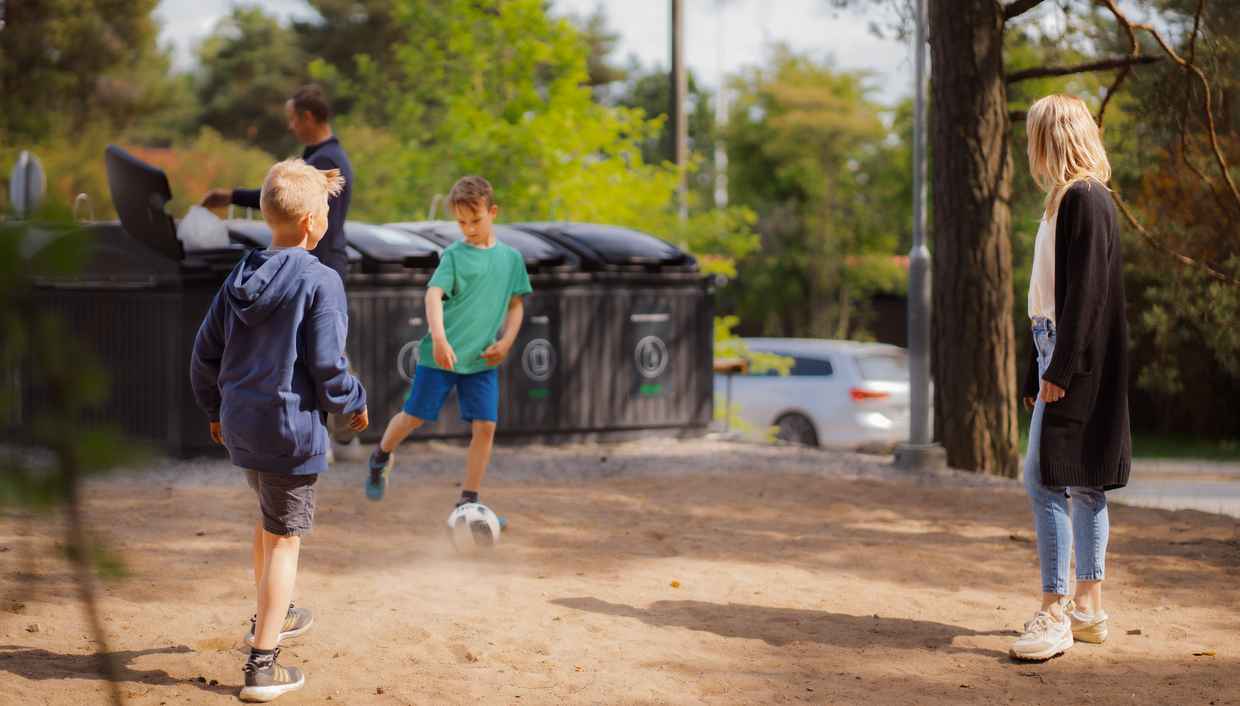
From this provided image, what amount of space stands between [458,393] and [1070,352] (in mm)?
2992

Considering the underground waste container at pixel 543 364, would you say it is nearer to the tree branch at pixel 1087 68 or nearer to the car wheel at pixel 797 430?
the tree branch at pixel 1087 68

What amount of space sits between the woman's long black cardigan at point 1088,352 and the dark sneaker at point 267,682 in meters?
2.43

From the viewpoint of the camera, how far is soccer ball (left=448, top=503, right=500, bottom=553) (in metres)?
6.52

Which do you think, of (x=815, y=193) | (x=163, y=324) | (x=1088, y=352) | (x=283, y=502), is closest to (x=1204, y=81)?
(x=1088, y=352)

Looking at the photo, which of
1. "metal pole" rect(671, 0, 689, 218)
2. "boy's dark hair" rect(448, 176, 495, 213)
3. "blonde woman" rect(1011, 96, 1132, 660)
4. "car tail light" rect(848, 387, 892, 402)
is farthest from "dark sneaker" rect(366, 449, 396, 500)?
"metal pole" rect(671, 0, 689, 218)

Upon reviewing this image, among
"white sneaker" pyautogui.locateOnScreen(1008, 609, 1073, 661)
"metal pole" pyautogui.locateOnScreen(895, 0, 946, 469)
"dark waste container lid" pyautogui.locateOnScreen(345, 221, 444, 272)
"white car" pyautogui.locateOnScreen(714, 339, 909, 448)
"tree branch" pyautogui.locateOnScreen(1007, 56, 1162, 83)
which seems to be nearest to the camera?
"white sneaker" pyautogui.locateOnScreen(1008, 609, 1073, 661)

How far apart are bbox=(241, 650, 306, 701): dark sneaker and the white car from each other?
12667 mm

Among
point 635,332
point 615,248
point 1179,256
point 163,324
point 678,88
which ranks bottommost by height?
point 635,332

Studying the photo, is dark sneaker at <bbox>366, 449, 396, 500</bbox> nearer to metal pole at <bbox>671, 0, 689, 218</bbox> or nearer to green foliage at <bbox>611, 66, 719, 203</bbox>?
metal pole at <bbox>671, 0, 689, 218</bbox>

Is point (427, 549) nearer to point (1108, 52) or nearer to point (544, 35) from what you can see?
point (1108, 52)

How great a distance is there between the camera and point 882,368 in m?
16.9

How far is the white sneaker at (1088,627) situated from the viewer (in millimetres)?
4910

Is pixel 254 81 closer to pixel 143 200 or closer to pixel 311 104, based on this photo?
pixel 143 200

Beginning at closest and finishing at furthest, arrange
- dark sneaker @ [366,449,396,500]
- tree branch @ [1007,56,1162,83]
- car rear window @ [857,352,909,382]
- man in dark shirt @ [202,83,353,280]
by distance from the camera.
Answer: dark sneaker @ [366,449,396,500] → man in dark shirt @ [202,83,353,280] → tree branch @ [1007,56,1162,83] → car rear window @ [857,352,909,382]
